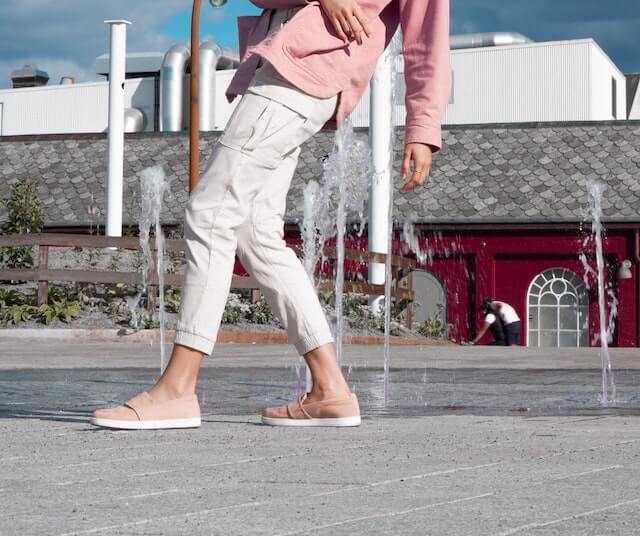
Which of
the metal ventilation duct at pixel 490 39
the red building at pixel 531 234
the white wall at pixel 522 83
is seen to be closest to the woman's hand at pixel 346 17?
the red building at pixel 531 234

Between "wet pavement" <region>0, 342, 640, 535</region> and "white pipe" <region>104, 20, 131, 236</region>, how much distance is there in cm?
1781

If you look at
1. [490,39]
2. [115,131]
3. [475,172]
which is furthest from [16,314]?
[490,39]

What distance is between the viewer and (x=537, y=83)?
40.1 metres

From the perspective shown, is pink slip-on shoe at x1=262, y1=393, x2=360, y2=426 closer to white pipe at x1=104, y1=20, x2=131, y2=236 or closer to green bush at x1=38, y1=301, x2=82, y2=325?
green bush at x1=38, y1=301, x2=82, y2=325

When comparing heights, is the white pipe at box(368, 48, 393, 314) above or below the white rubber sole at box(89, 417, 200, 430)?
above

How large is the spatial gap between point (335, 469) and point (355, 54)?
1683 millimetres

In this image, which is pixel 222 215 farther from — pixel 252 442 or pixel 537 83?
pixel 537 83

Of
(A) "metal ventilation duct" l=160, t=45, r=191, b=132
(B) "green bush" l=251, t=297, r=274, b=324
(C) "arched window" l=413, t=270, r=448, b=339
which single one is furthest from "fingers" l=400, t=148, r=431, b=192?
(A) "metal ventilation duct" l=160, t=45, r=191, b=132

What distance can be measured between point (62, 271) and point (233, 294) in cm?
352

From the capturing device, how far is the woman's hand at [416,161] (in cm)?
452

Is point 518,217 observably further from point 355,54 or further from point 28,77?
point 28,77

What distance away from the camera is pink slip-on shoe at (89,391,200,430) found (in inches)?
163

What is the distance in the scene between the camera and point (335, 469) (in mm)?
3156

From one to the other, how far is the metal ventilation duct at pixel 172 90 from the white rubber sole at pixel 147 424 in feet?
126
